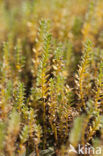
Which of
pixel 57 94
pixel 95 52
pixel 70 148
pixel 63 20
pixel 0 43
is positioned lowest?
pixel 70 148

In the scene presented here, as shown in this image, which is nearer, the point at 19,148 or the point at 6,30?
the point at 19,148

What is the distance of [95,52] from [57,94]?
15.0 inches

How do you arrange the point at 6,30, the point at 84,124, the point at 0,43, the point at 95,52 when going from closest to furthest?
1. the point at 84,124
2. the point at 95,52
3. the point at 0,43
4. the point at 6,30

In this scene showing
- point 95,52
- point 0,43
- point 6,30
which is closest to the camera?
point 95,52

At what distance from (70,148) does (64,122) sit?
92mm

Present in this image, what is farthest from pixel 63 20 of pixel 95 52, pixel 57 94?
pixel 57 94

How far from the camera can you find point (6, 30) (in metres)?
1.42

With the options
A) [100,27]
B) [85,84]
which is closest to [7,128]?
[85,84]

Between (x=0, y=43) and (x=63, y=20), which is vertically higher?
(x=63, y=20)

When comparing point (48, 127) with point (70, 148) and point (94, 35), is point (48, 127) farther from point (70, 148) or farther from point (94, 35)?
point (94, 35)

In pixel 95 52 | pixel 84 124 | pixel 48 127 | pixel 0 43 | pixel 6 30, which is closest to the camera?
pixel 84 124

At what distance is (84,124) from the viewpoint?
2.21 feet

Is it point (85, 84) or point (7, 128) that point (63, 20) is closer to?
point (85, 84)

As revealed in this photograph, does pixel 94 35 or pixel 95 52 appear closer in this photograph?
pixel 95 52
